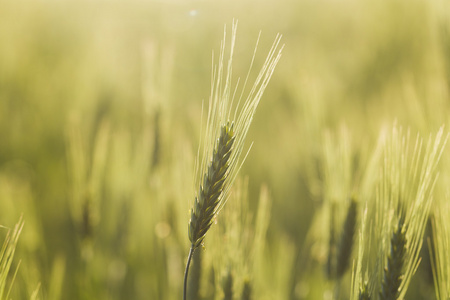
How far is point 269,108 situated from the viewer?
187cm

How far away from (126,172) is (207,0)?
68.7 inches

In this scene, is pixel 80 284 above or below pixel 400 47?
below

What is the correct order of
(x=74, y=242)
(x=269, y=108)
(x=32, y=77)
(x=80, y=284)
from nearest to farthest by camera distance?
(x=80, y=284)
(x=74, y=242)
(x=32, y=77)
(x=269, y=108)

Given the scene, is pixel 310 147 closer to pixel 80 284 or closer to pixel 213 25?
pixel 80 284

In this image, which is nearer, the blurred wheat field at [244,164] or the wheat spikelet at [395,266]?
the wheat spikelet at [395,266]

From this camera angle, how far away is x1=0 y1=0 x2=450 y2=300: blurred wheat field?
0.63 m

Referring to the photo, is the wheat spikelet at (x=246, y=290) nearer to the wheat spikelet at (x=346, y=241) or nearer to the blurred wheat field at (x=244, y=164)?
the blurred wheat field at (x=244, y=164)

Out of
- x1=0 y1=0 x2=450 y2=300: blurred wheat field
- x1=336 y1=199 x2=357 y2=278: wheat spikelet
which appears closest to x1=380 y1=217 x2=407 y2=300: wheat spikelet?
x1=0 y1=0 x2=450 y2=300: blurred wheat field

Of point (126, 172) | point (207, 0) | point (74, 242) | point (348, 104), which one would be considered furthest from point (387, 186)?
point (207, 0)

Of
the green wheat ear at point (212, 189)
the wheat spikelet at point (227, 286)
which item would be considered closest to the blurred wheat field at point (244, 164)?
the wheat spikelet at point (227, 286)

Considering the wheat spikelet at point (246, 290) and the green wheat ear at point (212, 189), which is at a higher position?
the green wheat ear at point (212, 189)

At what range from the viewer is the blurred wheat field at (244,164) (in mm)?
632

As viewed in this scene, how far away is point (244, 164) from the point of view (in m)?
1.49

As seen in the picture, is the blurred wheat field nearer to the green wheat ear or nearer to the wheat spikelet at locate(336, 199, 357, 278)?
the wheat spikelet at locate(336, 199, 357, 278)
